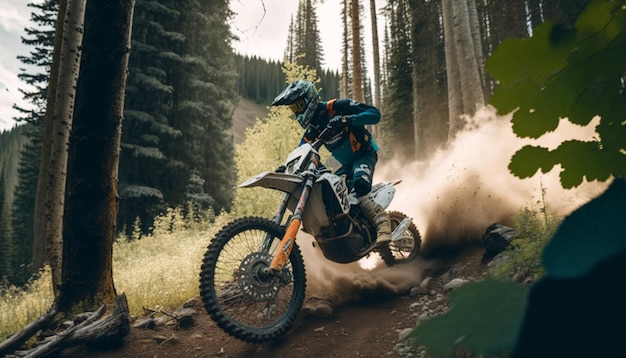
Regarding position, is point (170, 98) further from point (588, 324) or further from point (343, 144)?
point (588, 324)

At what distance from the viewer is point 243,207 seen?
17.0m

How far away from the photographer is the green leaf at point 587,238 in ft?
0.85

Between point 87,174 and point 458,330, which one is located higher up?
point 87,174

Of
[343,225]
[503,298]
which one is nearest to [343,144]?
[343,225]

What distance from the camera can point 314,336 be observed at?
4.54 metres

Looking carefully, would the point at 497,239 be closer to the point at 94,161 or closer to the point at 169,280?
the point at 169,280

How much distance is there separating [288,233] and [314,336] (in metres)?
1.32

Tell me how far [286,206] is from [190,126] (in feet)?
53.2

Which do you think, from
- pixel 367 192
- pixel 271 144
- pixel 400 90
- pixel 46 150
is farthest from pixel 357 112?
pixel 400 90

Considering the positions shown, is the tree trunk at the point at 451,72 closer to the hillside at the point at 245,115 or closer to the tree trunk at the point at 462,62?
the tree trunk at the point at 462,62

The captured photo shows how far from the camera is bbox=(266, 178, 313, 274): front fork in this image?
12.7ft

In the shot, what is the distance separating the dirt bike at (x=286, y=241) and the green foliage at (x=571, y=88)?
11.2ft

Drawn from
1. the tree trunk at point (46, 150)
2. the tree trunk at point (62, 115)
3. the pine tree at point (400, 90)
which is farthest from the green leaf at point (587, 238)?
the pine tree at point (400, 90)

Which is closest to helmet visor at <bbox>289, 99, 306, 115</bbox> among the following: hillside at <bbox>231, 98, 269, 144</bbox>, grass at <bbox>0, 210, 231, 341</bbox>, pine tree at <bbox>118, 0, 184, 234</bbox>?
grass at <bbox>0, 210, 231, 341</bbox>
